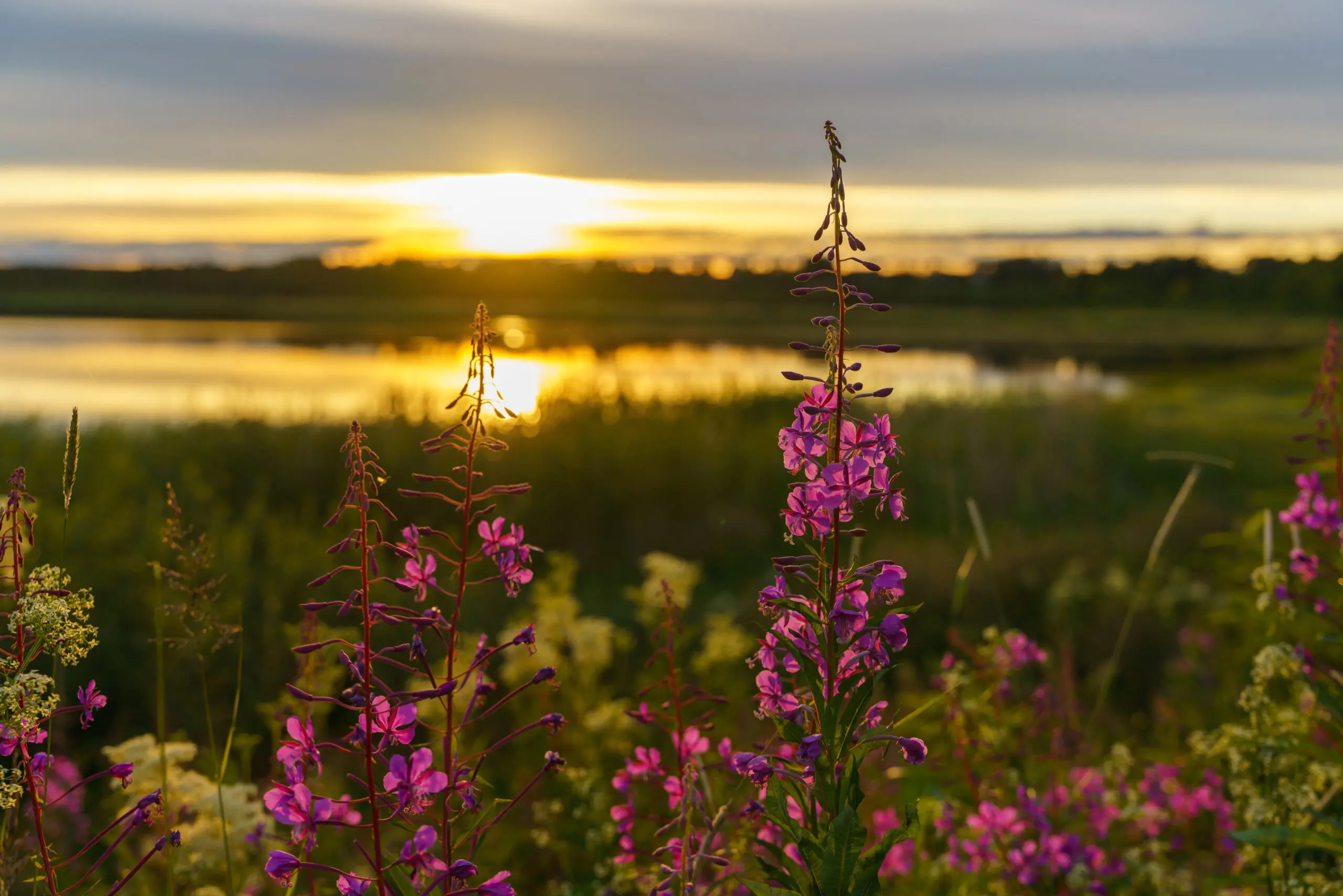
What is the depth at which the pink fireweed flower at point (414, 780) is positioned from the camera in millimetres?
1609

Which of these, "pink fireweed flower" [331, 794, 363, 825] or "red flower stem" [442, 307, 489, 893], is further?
"pink fireweed flower" [331, 794, 363, 825]

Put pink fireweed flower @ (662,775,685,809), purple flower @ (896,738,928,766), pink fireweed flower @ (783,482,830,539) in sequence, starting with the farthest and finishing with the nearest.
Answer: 1. pink fireweed flower @ (662,775,685,809)
2. pink fireweed flower @ (783,482,830,539)
3. purple flower @ (896,738,928,766)

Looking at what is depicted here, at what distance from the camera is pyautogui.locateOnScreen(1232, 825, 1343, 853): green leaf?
262 cm

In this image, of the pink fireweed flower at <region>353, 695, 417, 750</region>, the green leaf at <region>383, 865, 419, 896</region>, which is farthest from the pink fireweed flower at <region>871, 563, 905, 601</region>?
the green leaf at <region>383, 865, 419, 896</region>

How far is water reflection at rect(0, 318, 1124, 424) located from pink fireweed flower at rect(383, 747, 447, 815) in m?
3.91

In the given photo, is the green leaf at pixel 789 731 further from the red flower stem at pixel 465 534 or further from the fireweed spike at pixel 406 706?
the red flower stem at pixel 465 534

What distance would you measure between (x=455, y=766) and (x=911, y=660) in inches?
358

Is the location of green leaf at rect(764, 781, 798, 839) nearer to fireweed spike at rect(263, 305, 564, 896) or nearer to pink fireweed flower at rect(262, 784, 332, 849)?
fireweed spike at rect(263, 305, 564, 896)

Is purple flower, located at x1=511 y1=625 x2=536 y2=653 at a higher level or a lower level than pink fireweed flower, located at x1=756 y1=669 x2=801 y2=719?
higher

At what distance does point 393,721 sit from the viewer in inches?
65.6

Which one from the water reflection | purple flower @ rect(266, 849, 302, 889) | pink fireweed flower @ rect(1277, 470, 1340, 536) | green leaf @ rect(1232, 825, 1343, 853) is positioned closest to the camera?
purple flower @ rect(266, 849, 302, 889)

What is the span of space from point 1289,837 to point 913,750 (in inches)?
64.1

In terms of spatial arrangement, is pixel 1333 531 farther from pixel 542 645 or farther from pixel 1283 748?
pixel 542 645

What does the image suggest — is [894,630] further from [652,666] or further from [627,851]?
[652,666]
